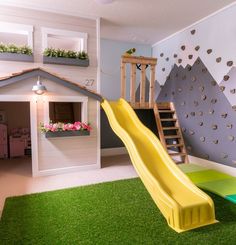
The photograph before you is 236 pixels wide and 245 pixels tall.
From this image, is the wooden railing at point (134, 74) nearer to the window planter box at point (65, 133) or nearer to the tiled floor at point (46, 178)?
the window planter box at point (65, 133)

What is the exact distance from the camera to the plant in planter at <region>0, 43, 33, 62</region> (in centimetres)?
400

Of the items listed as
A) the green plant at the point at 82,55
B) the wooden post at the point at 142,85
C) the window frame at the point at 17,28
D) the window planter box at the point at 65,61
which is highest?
the window frame at the point at 17,28

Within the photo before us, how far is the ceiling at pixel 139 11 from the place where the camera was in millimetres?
3986

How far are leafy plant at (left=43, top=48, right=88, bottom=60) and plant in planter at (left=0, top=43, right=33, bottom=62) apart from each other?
304 mm

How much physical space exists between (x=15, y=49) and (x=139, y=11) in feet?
8.33

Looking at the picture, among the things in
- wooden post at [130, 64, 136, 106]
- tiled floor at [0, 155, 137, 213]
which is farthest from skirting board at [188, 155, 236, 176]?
wooden post at [130, 64, 136, 106]

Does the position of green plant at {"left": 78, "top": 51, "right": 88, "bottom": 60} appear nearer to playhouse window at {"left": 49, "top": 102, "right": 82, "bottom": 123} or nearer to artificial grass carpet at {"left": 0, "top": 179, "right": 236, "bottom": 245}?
playhouse window at {"left": 49, "top": 102, "right": 82, "bottom": 123}

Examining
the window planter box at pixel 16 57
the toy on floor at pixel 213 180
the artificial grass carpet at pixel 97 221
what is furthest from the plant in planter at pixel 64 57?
the toy on floor at pixel 213 180

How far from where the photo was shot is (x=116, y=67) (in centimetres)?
624

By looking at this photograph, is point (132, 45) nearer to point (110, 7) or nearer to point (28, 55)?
point (110, 7)

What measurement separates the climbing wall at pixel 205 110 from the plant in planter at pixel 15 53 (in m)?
3.51

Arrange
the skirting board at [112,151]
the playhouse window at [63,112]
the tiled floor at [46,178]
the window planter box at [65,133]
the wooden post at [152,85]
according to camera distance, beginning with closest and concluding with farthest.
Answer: the tiled floor at [46,178] < the window planter box at [65,133] < the wooden post at [152,85] < the playhouse window at [63,112] < the skirting board at [112,151]

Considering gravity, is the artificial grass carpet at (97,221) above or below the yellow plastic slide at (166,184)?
below

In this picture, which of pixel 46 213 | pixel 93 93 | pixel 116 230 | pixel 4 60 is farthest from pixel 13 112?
pixel 116 230
